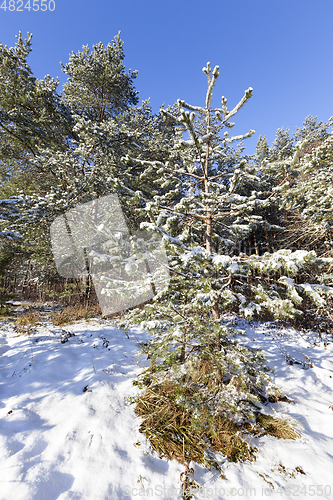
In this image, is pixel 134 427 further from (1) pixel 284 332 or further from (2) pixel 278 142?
(2) pixel 278 142

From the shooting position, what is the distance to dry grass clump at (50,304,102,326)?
718cm

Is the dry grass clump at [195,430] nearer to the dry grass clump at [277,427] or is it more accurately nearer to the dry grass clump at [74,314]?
the dry grass clump at [277,427]

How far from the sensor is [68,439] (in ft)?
7.47

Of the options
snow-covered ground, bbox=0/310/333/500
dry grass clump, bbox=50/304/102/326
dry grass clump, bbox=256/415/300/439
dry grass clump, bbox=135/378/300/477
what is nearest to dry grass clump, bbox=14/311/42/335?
dry grass clump, bbox=50/304/102/326

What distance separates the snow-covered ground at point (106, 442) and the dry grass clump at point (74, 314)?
3025 mm

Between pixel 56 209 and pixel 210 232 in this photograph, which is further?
pixel 56 209

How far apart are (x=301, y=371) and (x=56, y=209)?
26.0 ft

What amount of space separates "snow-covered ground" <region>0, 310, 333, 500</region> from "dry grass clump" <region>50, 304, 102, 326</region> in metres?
3.02

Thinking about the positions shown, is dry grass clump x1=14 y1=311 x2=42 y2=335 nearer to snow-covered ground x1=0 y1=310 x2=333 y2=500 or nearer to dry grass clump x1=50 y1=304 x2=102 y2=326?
dry grass clump x1=50 y1=304 x2=102 y2=326

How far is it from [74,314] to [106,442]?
263 inches

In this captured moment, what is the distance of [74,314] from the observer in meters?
8.13

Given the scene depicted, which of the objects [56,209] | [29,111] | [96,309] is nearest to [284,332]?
[96,309]

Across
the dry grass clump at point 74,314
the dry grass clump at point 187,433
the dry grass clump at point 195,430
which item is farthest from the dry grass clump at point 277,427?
the dry grass clump at point 74,314

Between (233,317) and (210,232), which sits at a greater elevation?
(210,232)
